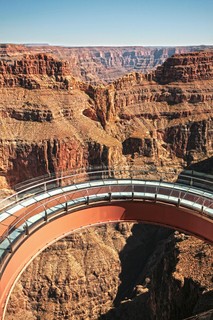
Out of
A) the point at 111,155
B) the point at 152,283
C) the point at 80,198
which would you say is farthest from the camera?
the point at 111,155

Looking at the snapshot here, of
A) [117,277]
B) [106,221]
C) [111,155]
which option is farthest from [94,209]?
[111,155]

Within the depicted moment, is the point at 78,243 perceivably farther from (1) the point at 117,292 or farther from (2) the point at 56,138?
(2) the point at 56,138

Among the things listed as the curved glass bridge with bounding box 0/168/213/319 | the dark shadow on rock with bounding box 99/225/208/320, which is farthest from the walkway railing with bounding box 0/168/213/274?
the dark shadow on rock with bounding box 99/225/208/320

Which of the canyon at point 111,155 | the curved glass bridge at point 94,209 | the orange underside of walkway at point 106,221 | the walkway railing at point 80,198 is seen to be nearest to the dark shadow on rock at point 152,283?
the canyon at point 111,155

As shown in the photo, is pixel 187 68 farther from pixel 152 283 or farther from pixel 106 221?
pixel 106 221

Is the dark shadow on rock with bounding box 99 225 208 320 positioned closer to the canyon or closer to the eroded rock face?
the eroded rock face

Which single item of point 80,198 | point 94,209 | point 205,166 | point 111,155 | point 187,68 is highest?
point 187,68

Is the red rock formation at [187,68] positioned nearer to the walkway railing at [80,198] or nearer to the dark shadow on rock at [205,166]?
the dark shadow on rock at [205,166]
